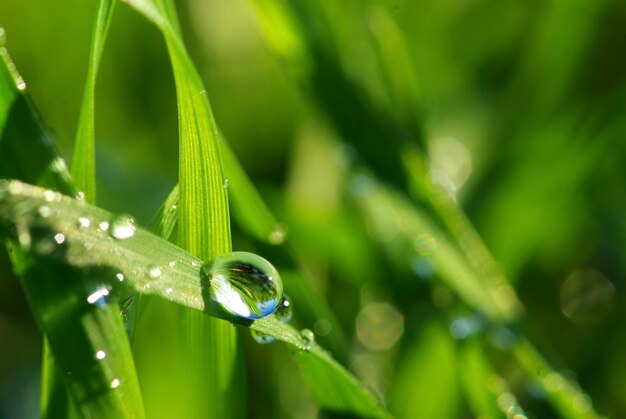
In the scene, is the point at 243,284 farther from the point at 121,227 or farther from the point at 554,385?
the point at 554,385

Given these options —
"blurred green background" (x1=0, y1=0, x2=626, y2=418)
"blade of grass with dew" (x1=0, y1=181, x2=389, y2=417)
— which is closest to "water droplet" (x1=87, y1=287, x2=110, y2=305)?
"blade of grass with dew" (x1=0, y1=181, x2=389, y2=417)

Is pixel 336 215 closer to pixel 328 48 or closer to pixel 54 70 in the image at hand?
pixel 328 48

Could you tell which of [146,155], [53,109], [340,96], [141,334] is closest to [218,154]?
[141,334]

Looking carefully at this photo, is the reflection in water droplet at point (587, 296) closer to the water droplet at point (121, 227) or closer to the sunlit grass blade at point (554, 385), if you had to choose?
the sunlit grass blade at point (554, 385)

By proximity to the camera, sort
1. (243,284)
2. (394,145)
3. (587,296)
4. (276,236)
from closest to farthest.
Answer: (243,284) < (276,236) < (394,145) < (587,296)

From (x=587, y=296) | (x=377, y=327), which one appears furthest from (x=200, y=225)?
(x=587, y=296)

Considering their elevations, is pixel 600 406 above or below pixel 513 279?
below
